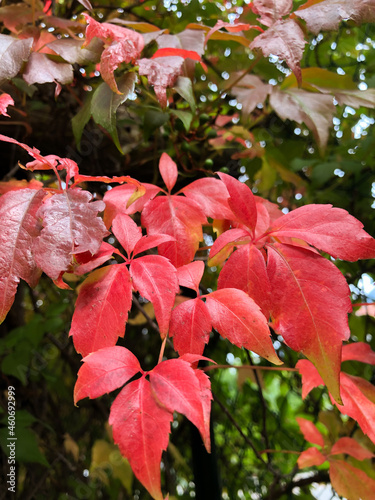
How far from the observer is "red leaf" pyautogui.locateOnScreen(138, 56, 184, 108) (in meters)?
0.50

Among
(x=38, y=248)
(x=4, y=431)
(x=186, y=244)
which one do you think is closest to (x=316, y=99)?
(x=186, y=244)

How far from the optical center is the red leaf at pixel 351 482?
Answer: 602mm

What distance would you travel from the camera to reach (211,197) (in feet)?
1.69

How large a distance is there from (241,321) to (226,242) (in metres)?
0.08

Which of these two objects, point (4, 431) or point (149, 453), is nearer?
point (149, 453)

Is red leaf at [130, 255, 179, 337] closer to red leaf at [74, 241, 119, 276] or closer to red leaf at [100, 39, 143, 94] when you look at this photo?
red leaf at [74, 241, 119, 276]

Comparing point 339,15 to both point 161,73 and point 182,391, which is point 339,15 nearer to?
point 161,73

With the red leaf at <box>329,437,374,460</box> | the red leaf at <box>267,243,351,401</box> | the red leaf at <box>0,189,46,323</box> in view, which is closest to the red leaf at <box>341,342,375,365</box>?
the red leaf at <box>329,437,374,460</box>

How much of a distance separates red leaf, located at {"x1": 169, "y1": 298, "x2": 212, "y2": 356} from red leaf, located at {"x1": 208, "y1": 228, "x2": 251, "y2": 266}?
61mm

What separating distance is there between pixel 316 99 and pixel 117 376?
1.78ft

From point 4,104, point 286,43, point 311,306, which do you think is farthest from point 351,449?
point 4,104

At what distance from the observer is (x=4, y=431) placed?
84 cm

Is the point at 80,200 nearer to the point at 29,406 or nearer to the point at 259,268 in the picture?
the point at 259,268

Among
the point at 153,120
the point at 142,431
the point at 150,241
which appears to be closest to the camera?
the point at 142,431
